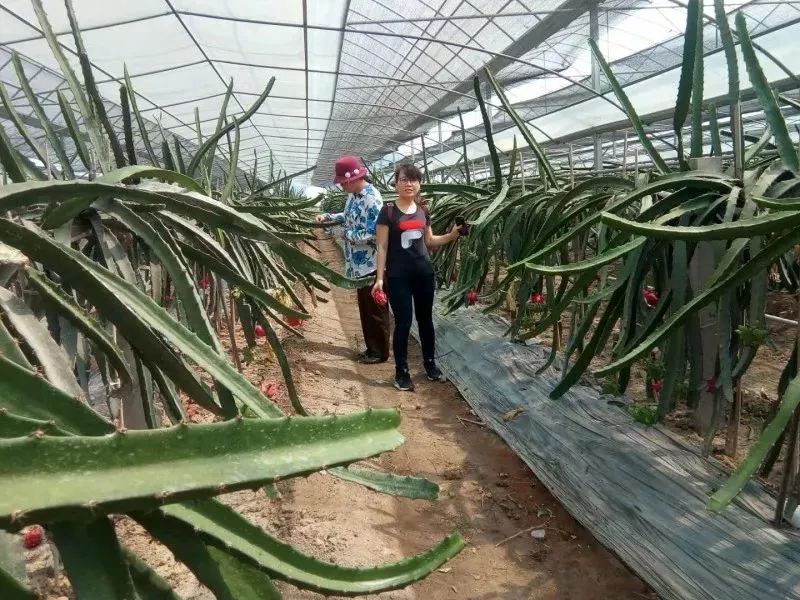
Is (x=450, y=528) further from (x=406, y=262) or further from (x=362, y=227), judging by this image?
(x=362, y=227)

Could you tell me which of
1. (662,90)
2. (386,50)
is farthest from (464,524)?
(386,50)

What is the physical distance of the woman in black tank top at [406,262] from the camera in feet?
9.22

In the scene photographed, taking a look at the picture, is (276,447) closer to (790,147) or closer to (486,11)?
(790,147)

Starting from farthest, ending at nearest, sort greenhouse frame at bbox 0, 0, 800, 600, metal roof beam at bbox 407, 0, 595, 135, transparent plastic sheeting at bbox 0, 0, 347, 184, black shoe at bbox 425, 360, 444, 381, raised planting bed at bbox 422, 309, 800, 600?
transparent plastic sheeting at bbox 0, 0, 347, 184, metal roof beam at bbox 407, 0, 595, 135, black shoe at bbox 425, 360, 444, 381, raised planting bed at bbox 422, 309, 800, 600, greenhouse frame at bbox 0, 0, 800, 600

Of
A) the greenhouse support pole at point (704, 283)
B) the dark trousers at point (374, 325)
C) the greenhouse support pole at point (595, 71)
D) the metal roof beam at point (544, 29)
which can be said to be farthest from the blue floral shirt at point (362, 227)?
the greenhouse support pole at point (704, 283)

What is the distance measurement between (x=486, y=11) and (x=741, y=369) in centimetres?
574

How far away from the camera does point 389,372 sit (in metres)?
3.30

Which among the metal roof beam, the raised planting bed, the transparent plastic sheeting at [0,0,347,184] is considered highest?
the transparent plastic sheeting at [0,0,347,184]

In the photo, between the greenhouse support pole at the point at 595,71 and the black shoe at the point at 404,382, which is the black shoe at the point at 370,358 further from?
the greenhouse support pole at the point at 595,71

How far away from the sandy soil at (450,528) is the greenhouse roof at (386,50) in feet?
7.31

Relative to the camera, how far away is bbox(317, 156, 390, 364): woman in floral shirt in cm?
314

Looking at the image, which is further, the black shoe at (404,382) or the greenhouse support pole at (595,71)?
the greenhouse support pole at (595,71)

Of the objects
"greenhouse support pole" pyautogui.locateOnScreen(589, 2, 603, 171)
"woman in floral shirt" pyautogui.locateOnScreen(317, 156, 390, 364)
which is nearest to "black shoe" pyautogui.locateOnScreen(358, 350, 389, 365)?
"woman in floral shirt" pyautogui.locateOnScreen(317, 156, 390, 364)

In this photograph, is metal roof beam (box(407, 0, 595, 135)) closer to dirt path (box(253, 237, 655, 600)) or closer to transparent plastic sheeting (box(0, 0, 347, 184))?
transparent plastic sheeting (box(0, 0, 347, 184))
